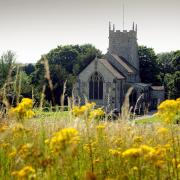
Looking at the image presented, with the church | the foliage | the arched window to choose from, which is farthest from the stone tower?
the arched window

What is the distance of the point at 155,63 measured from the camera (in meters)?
55.5

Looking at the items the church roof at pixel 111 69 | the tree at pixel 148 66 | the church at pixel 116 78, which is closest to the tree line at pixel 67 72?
the tree at pixel 148 66

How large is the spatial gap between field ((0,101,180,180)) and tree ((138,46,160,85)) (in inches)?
1916

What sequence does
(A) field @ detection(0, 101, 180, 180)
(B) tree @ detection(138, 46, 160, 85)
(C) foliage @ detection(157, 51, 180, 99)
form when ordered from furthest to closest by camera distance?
1. (B) tree @ detection(138, 46, 160, 85)
2. (C) foliage @ detection(157, 51, 180, 99)
3. (A) field @ detection(0, 101, 180, 180)

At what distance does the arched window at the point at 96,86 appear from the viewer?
44906 mm

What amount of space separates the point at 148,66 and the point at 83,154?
5171cm

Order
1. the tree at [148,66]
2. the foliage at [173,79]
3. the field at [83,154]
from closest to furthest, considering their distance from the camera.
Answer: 1. the field at [83,154]
2. the foliage at [173,79]
3. the tree at [148,66]

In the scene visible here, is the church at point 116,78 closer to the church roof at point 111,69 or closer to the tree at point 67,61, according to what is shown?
the church roof at point 111,69

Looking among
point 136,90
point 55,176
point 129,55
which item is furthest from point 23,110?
point 129,55

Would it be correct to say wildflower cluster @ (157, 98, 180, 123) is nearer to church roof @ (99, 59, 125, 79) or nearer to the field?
the field

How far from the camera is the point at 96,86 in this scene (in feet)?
148

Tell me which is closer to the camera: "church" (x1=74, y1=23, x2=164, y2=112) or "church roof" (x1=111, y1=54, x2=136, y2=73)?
"church" (x1=74, y1=23, x2=164, y2=112)

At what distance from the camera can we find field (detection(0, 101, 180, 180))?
2.81 meters

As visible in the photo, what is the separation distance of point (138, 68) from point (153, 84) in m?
3.22
